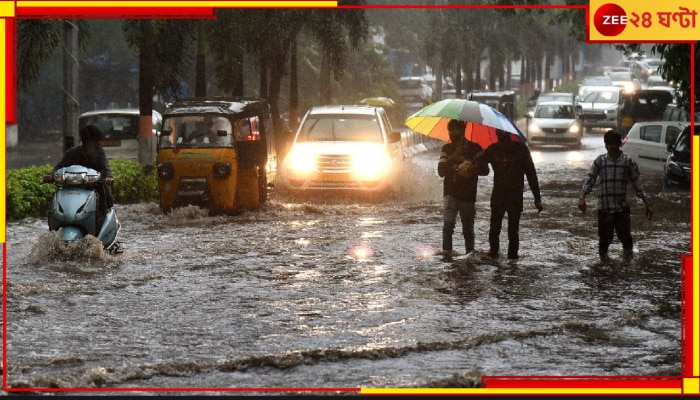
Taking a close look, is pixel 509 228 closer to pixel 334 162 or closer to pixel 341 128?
pixel 334 162

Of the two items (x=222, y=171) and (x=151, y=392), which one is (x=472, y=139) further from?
(x=151, y=392)

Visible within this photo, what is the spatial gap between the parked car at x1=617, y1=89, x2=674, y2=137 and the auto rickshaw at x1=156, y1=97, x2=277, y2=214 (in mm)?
25961

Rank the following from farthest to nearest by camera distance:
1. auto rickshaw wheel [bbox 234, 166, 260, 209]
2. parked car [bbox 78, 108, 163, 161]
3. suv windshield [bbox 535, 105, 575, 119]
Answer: suv windshield [bbox 535, 105, 575, 119], parked car [bbox 78, 108, 163, 161], auto rickshaw wheel [bbox 234, 166, 260, 209]

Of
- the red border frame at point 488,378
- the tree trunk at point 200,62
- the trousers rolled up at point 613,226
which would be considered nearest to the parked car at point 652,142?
the tree trunk at point 200,62

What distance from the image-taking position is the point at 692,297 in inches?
280

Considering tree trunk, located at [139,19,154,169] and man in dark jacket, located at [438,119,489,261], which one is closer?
man in dark jacket, located at [438,119,489,261]

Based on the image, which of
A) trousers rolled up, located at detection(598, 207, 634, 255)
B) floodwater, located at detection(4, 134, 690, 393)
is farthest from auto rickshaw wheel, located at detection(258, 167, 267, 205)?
trousers rolled up, located at detection(598, 207, 634, 255)

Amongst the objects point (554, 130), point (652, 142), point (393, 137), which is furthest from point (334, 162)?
point (554, 130)

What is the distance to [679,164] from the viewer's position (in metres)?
25.4

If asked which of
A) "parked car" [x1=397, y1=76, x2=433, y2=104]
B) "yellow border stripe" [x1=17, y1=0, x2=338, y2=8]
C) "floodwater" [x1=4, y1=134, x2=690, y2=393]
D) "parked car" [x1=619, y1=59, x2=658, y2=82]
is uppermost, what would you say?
"parked car" [x1=619, y1=59, x2=658, y2=82]

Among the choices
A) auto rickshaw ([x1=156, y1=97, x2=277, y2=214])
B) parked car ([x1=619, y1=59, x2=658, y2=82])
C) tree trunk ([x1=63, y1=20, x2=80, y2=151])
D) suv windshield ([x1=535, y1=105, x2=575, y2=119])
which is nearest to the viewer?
auto rickshaw ([x1=156, y1=97, x2=277, y2=214])

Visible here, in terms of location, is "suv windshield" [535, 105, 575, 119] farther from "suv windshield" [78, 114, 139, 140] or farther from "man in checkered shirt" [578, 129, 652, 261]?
"man in checkered shirt" [578, 129, 652, 261]

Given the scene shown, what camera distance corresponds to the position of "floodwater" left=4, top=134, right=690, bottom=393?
9211 millimetres

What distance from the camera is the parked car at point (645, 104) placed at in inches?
1789
